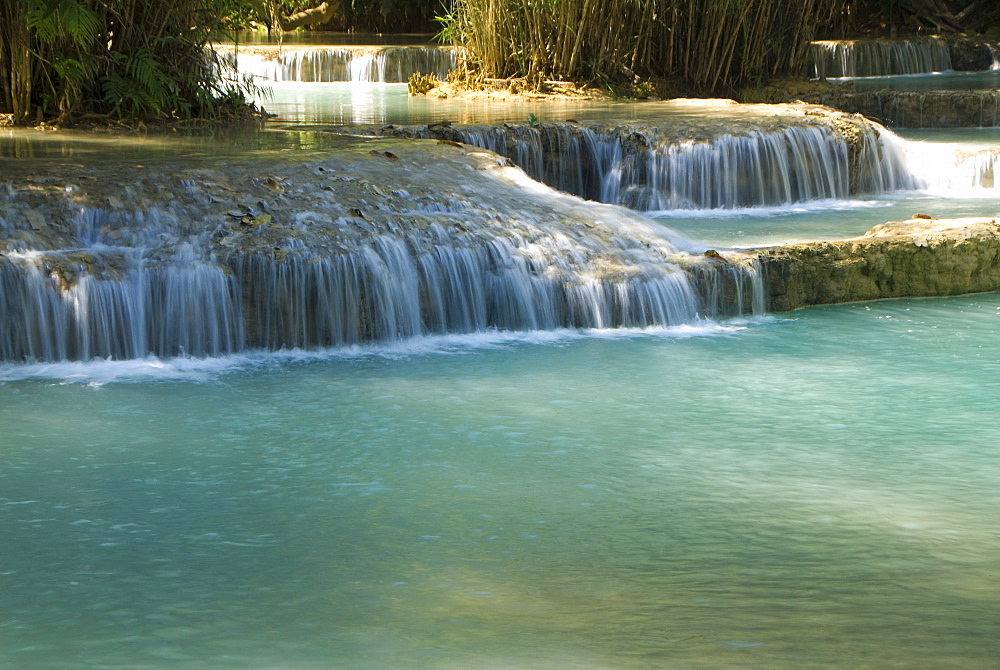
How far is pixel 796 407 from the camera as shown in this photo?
529cm

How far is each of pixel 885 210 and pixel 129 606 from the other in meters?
7.77

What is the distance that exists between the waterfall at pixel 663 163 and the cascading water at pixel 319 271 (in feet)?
7.29

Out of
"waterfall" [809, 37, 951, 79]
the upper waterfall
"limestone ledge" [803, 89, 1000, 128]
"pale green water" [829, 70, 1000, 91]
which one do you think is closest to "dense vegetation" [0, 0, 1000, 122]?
"pale green water" [829, 70, 1000, 91]

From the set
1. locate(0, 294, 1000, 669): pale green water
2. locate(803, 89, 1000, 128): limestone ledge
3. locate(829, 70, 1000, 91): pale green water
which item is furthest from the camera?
locate(829, 70, 1000, 91): pale green water

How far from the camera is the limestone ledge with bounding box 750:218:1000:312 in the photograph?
7.07m

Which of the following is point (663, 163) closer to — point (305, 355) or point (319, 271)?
point (319, 271)

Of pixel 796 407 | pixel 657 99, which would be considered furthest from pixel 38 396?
pixel 657 99

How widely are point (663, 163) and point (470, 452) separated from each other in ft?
18.5

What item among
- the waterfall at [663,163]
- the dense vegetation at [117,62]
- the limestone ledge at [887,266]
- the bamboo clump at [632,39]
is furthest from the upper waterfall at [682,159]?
the bamboo clump at [632,39]

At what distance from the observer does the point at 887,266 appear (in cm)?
725

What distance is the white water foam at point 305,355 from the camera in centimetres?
580

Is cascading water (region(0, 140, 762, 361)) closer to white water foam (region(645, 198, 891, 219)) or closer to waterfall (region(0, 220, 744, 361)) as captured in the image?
waterfall (region(0, 220, 744, 361))

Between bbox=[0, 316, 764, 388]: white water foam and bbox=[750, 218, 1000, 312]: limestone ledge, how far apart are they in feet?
1.03

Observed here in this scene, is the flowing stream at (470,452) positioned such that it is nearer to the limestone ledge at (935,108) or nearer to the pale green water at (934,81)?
the limestone ledge at (935,108)
